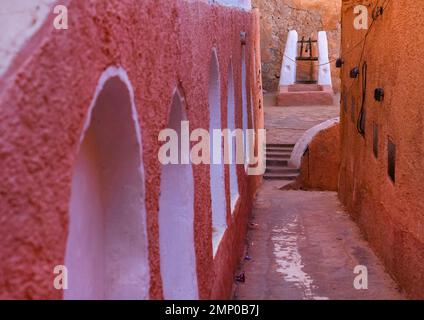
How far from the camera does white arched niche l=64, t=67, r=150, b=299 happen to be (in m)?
2.90

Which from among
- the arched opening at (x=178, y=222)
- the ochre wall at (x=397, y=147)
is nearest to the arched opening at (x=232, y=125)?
the ochre wall at (x=397, y=147)

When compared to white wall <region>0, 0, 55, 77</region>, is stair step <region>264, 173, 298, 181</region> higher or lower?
lower

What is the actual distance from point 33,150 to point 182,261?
262 cm

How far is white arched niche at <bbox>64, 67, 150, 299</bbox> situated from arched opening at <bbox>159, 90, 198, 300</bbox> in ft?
3.46

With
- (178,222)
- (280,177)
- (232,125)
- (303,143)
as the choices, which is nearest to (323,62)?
(303,143)

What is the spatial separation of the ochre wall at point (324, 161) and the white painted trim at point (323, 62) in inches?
265

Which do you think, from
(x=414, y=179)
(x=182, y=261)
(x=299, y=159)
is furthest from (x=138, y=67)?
(x=299, y=159)

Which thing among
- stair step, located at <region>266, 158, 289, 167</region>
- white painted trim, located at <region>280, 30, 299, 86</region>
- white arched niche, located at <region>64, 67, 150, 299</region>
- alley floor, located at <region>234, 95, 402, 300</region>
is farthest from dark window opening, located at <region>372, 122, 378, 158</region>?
white painted trim, located at <region>280, 30, 299, 86</region>

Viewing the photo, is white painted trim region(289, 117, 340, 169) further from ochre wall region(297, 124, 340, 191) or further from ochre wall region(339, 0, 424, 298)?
ochre wall region(339, 0, 424, 298)

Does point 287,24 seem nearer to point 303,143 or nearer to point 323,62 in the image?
point 323,62

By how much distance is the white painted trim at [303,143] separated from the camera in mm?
16969

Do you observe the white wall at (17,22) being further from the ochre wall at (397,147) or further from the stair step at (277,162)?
the stair step at (277,162)

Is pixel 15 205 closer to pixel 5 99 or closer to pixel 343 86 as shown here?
pixel 5 99
